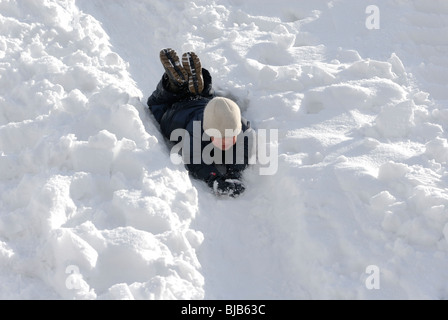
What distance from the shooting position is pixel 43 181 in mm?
3453

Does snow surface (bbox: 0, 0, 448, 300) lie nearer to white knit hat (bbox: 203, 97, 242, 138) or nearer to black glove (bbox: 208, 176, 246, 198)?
black glove (bbox: 208, 176, 246, 198)

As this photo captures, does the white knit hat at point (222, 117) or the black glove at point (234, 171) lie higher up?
the white knit hat at point (222, 117)

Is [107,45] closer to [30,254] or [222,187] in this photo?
[222,187]

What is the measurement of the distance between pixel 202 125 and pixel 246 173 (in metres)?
0.50

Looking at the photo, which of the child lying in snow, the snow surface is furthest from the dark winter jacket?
the snow surface

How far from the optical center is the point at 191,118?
422 centimetres

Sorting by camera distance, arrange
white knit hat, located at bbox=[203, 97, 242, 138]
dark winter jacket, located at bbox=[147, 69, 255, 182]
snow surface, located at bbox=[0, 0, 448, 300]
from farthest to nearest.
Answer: dark winter jacket, located at bbox=[147, 69, 255, 182] → white knit hat, located at bbox=[203, 97, 242, 138] → snow surface, located at bbox=[0, 0, 448, 300]

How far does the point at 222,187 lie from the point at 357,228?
0.98 m

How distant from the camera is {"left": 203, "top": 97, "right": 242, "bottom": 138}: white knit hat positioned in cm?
382

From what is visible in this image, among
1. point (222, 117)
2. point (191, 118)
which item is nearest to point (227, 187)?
point (222, 117)

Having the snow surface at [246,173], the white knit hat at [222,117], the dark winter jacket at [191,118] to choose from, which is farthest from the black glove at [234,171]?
the white knit hat at [222,117]

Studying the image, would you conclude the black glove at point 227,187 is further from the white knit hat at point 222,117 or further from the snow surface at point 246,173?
the white knit hat at point 222,117

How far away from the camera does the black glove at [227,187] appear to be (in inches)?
151
